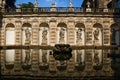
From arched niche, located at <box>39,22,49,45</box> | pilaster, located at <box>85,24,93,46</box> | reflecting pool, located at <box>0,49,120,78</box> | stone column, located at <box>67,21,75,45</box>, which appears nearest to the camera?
reflecting pool, located at <box>0,49,120,78</box>

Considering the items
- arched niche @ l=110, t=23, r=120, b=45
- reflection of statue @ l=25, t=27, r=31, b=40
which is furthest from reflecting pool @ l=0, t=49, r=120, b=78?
arched niche @ l=110, t=23, r=120, b=45

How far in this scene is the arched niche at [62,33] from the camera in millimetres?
50812

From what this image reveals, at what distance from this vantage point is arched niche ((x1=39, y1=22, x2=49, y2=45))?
167ft


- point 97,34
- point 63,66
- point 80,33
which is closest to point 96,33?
point 97,34

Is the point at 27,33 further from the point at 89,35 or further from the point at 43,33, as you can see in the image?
the point at 89,35

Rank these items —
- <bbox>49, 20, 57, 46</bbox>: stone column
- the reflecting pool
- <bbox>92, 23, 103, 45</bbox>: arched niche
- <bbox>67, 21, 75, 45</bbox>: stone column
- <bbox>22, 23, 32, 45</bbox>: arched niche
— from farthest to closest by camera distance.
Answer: <bbox>22, 23, 32, 45</bbox>: arched niche → <bbox>92, 23, 103, 45</bbox>: arched niche → <bbox>67, 21, 75, 45</bbox>: stone column → <bbox>49, 20, 57, 46</bbox>: stone column → the reflecting pool

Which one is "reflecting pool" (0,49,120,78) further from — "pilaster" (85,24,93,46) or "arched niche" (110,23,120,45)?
"arched niche" (110,23,120,45)

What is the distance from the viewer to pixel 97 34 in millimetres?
50938

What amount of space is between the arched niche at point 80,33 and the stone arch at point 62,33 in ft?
5.89

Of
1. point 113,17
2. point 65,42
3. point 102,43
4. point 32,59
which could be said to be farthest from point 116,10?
point 32,59

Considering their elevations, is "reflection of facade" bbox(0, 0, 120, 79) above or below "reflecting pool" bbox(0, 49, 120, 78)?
above

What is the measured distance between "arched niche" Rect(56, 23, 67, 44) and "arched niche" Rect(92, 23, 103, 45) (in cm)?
471

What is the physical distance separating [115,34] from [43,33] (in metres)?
11.8

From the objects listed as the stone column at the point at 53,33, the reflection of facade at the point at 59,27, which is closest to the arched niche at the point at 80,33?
the reflection of facade at the point at 59,27
